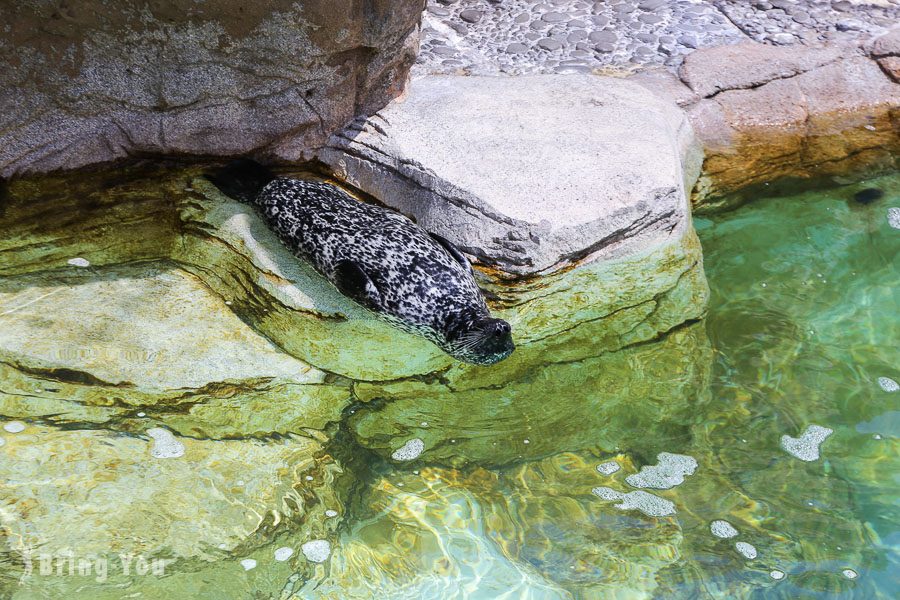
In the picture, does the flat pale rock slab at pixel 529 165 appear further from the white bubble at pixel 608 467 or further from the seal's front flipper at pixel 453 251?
the white bubble at pixel 608 467

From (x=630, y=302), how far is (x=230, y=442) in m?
2.31

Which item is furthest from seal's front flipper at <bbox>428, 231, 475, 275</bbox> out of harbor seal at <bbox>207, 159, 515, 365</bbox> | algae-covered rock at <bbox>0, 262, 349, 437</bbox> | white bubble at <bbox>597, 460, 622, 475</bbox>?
white bubble at <bbox>597, 460, 622, 475</bbox>

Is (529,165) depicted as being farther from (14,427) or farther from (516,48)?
(14,427)

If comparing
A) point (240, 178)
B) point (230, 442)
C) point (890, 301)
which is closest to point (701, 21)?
point (890, 301)

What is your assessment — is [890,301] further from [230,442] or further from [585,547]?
[230,442]

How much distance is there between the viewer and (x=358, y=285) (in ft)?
14.4

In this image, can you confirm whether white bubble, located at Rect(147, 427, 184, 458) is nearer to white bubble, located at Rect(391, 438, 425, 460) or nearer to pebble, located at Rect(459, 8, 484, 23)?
white bubble, located at Rect(391, 438, 425, 460)

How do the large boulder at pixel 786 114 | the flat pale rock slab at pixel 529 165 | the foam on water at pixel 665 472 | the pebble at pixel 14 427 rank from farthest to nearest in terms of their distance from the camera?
the large boulder at pixel 786 114
the flat pale rock slab at pixel 529 165
the foam on water at pixel 665 472
the pebble at pixel 14 427

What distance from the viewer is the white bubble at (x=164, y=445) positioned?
3.71m

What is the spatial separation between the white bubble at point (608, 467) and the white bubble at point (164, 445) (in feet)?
6.44

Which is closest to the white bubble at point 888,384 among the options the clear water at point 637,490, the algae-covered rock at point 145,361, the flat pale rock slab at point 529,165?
the clear water at point 637,490

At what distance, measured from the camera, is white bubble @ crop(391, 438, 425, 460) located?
3905 mm

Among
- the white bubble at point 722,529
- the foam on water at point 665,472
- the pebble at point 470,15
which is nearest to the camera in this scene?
→ the white bubble at point 722,529

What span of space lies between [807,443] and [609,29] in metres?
3.68
